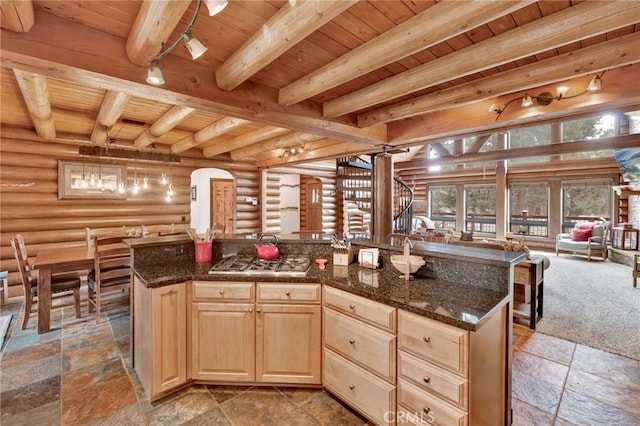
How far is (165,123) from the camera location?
3842 millimetres

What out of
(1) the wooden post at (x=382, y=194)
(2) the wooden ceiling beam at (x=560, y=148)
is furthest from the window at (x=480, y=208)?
(1) the wooden post at (x=382, y=194)

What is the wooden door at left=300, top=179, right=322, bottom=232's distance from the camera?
8648 millimetres

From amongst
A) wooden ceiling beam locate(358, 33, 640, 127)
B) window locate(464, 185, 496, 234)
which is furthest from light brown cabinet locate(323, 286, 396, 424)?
window locate(464, 185, 496, 234)

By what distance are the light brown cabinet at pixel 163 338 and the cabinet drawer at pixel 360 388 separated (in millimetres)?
1113

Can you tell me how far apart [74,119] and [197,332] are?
3.90 metres

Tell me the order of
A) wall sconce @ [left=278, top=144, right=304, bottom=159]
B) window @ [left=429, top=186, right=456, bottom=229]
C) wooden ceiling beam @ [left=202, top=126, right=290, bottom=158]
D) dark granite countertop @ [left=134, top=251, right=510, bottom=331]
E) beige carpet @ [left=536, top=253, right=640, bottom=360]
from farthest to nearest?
window @ [left=429, top=186, right=456, bottom=229] → wall sconce @ [left=278, top=144, right=304, bottom=159] → wooden ceiling beam @ [left=202, top=126, right=290, bottom=158] → beige carpet @ [left=536, top=253, right=640, bottom=360] → dark granite countertop @ [left=134, top=251, right=510, bottom=331]

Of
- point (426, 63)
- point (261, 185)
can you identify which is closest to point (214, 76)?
point (426, 63)

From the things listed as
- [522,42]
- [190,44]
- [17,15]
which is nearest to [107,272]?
[17,15]

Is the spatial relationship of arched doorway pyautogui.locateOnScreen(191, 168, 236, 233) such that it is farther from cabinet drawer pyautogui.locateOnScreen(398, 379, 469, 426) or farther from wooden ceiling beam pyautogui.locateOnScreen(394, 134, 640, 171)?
cabinet drawer pyautogui.locateOnScreen(398, 379, 469, 426)

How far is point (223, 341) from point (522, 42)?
300 cm

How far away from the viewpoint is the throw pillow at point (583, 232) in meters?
7.69

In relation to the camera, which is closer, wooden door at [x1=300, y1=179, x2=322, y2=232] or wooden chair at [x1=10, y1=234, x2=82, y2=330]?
wooden chair at [x1=10, y1=234, x2=82, y2=330]

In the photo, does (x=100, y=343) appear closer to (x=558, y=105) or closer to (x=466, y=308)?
(x=466, y=308)

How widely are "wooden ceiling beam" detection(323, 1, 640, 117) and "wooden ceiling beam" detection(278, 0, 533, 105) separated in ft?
1.66
